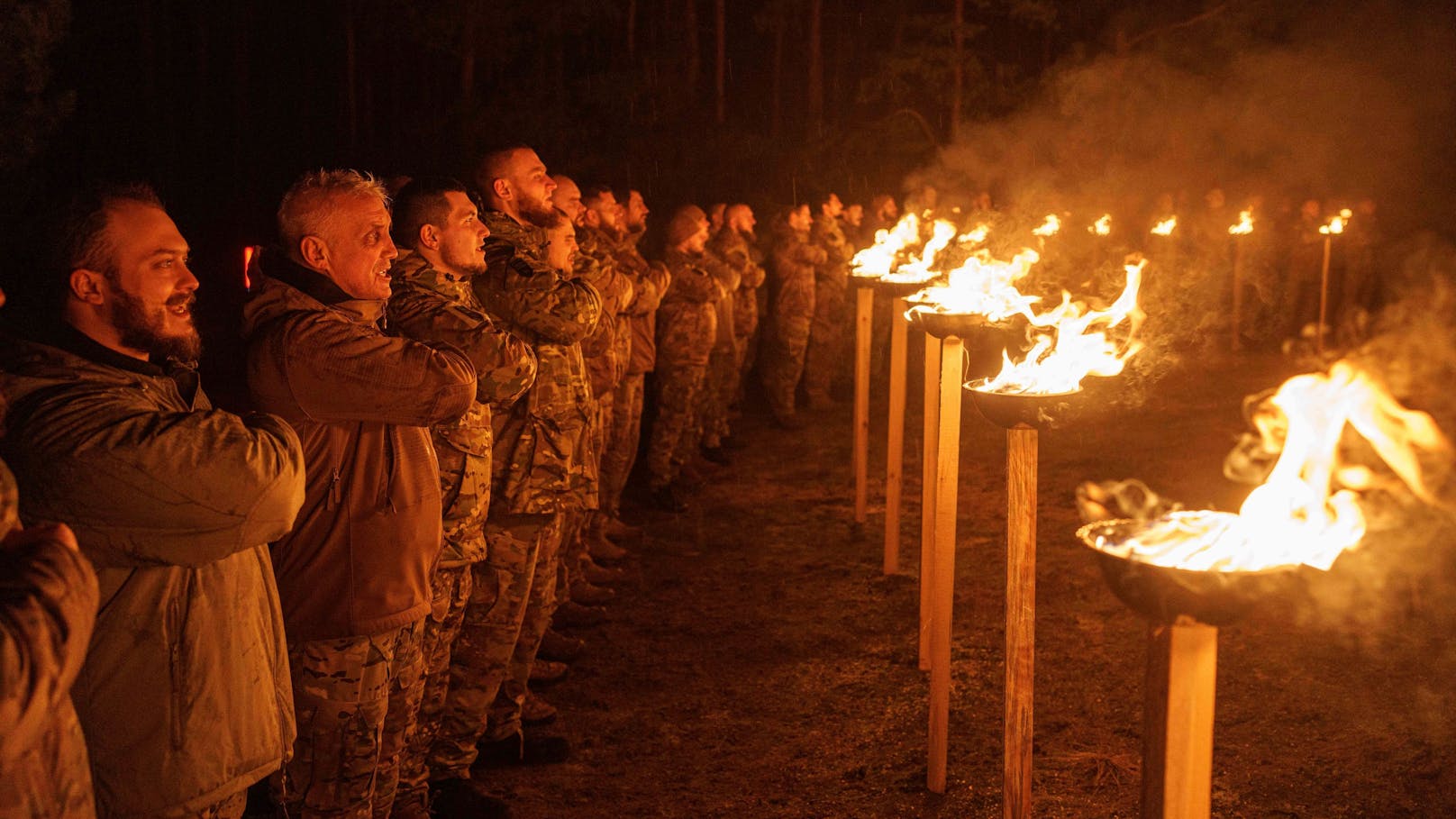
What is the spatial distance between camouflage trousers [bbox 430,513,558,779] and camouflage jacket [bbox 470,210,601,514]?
15 centimetres

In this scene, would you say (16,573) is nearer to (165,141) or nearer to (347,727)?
(347,727)

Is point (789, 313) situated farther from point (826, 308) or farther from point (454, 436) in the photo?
point (454, 436)

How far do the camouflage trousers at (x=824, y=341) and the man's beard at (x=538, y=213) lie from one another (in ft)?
29.1

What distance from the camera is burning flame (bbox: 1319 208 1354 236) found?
691 inches

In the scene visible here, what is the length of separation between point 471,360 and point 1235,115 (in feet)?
67.4

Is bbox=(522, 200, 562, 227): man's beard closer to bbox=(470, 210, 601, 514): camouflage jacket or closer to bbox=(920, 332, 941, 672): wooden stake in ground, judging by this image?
bbox=(470, 210, 601, 514): camouflage jacket

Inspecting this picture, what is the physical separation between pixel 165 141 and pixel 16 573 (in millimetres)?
15065

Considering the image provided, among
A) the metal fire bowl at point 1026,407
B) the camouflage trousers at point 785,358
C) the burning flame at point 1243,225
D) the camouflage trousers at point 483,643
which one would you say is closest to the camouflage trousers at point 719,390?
the camouflage trousers at point 785,358

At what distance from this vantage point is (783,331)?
13.0 metres

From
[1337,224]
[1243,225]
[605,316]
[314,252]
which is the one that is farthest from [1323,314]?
[314,252]

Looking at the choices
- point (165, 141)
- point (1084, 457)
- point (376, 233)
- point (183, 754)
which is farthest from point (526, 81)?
point (183, 754)

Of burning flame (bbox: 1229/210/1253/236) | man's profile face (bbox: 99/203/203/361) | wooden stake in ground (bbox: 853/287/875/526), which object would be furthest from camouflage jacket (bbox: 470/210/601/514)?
burning flame (bbox: 1229/210/1253/236)

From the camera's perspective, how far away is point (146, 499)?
7.92ft

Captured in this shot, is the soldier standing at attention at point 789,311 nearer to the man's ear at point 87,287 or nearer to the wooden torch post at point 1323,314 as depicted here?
the wooden torch post at point 1323,314
